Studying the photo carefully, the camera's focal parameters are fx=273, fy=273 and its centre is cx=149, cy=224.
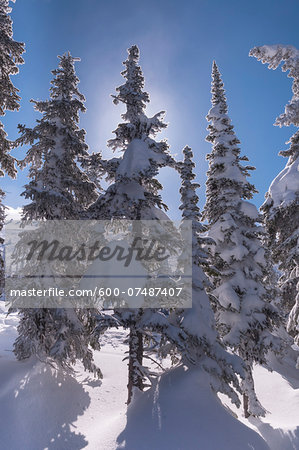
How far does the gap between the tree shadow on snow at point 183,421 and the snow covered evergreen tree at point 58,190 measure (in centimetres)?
291

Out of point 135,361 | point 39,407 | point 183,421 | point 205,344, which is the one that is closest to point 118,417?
point 135,361

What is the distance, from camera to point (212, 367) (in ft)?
27.9

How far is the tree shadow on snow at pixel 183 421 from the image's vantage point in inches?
262

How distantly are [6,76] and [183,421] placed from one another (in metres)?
13.7

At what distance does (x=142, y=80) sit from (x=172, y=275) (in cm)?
775

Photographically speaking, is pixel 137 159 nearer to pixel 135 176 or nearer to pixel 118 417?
pixel 135 176

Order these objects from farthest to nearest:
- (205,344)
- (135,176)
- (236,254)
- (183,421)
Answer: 1. (236,254)
2. (135,176)
3. (205,344)
4. (183,421)

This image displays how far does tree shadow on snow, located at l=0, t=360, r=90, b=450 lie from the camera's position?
25.8ft

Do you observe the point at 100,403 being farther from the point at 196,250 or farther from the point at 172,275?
the point at 196,250

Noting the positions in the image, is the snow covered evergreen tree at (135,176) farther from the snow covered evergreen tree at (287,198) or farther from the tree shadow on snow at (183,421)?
the snow covered evergreen tree at (287,198)

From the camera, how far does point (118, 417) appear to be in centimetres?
866

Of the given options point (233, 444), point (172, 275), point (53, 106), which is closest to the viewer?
point (233, 444)

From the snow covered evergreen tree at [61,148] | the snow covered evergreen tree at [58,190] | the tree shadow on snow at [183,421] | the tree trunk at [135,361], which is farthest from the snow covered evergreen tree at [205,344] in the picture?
the snow covered evergreen tree at [61,148]

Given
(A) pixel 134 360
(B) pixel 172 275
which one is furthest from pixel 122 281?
(A) pixel 134 360
